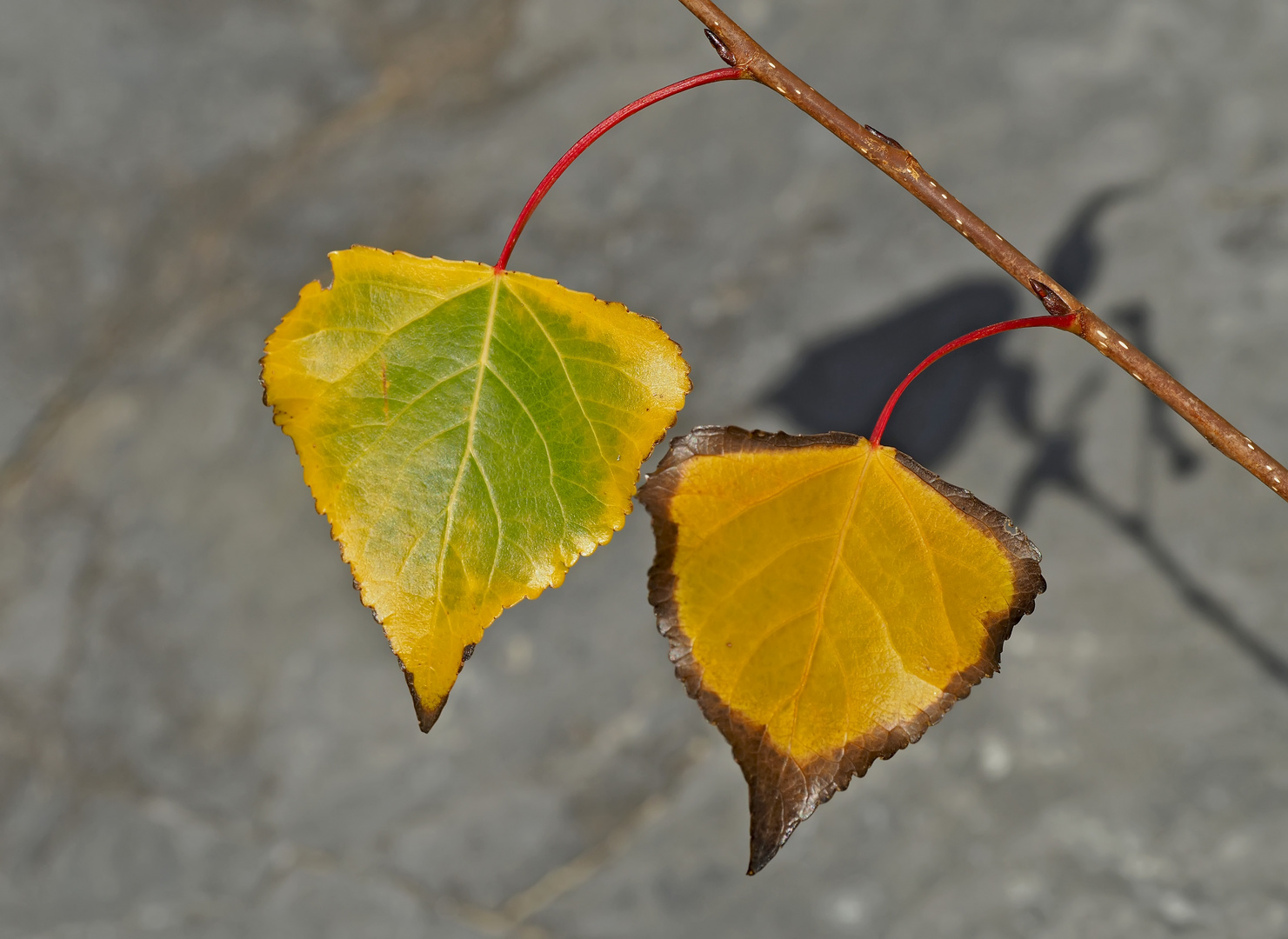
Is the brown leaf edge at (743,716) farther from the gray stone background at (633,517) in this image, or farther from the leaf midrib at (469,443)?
the gray stone background at (633,517)

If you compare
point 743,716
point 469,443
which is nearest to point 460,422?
point 469,443

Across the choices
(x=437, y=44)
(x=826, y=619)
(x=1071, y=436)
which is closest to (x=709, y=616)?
(x=826, y=619)

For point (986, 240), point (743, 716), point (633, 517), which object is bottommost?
point (633, 517)

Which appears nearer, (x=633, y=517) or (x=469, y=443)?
(x=469, y=443)

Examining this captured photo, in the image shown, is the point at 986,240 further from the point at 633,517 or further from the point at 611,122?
the point at 633,517

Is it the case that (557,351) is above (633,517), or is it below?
above

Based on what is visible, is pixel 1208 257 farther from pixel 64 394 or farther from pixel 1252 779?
pixel 64 394

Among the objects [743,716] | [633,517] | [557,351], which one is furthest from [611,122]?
[633,517]
